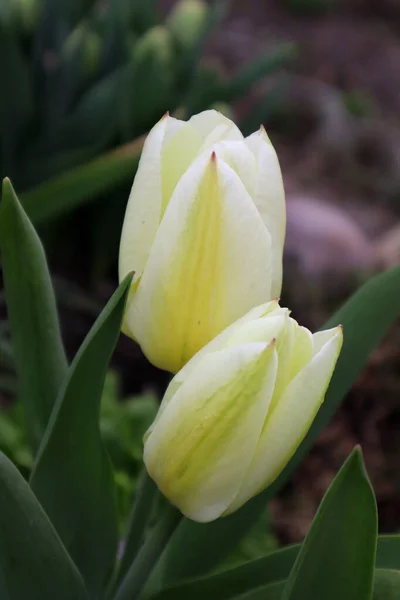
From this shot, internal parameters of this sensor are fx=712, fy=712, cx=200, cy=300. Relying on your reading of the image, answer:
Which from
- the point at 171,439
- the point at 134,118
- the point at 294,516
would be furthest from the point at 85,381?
the point at 134,118

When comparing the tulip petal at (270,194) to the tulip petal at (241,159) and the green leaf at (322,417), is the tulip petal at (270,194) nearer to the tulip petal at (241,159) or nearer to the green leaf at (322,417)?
the tulip petal at (241,159)

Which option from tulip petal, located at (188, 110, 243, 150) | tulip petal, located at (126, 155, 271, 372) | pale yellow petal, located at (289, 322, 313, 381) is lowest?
pale yellow petal, located at (289, 322, 313, 381)

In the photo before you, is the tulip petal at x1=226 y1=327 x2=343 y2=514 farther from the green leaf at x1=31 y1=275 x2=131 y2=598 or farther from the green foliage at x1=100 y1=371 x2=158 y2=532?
the green foliage at x1=100 y1=371 x2=158 y2=532

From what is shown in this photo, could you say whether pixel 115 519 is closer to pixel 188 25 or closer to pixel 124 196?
pixel 124 196

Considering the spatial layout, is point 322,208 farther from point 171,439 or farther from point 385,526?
point 171,439

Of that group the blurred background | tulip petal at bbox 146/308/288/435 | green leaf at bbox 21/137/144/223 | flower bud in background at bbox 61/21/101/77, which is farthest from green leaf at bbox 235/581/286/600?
flower bud in background at bbox 61/21/101/77
